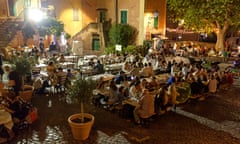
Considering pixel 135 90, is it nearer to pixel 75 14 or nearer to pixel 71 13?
pixel 75 14

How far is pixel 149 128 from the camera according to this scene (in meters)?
8.92

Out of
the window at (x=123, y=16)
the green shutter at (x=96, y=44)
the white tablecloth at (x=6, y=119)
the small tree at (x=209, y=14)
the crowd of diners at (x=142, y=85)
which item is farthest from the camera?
the green shutter at (x=96, y=44)

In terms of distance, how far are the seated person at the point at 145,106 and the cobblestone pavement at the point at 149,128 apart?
44 cm

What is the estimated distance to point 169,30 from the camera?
3109 centimetres

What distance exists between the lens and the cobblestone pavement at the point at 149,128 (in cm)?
812

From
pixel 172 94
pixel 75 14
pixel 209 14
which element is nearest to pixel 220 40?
pixel 209 14

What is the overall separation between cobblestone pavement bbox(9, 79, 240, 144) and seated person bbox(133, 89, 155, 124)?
0.44m

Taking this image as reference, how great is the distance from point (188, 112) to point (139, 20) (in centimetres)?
1479

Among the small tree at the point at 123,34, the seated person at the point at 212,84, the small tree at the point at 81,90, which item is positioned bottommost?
the seated person at the point at 212,84

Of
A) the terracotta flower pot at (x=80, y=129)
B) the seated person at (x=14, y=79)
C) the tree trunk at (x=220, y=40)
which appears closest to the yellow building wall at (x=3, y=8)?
the seated person at (x=14, y=79)

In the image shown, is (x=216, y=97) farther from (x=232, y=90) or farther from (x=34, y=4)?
(x=34, y=4)

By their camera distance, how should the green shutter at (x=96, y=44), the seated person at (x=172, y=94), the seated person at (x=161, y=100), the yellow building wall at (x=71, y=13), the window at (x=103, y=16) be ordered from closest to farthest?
the seated person at (x=161, y=100)
the seated person at (x=172, y=94)
the window at (x=103, y=16)
the green shutter at (x=96, y=44)
the yellow building wall at (x=71, y=13)

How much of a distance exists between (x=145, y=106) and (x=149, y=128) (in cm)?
75

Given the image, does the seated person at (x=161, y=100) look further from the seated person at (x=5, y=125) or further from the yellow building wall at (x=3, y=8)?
the yellow building wall at (x=3, y=8)
